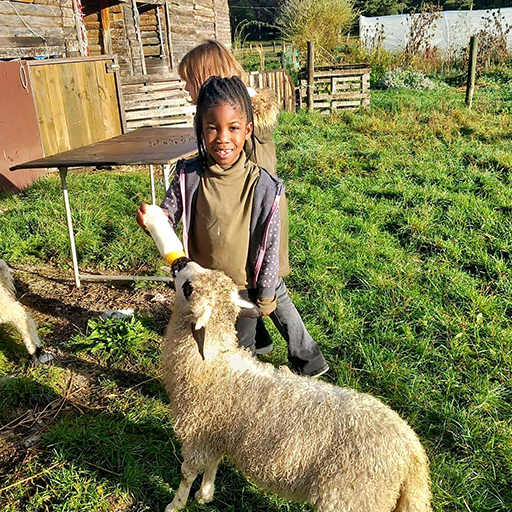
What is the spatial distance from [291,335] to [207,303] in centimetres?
115

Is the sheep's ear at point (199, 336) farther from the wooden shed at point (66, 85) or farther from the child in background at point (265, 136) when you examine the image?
the wooden shed at point (66, 85)

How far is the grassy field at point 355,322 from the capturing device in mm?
2607

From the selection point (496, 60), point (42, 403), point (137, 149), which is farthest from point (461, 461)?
point (496, 60)

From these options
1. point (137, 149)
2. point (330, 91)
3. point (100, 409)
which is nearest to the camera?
point (100, 409)

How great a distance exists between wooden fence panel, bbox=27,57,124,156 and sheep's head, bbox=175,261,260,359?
703 cm

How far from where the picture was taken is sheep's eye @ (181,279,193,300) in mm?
2057

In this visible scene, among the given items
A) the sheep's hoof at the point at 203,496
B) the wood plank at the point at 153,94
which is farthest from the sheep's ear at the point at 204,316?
the wood plank at the point at 153,94

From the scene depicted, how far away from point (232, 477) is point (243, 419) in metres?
0.81

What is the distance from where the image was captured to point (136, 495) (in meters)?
2.55

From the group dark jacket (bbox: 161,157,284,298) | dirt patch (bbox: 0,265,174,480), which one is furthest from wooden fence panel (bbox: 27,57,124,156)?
dark jacket (bbox: 161,157,284,298)

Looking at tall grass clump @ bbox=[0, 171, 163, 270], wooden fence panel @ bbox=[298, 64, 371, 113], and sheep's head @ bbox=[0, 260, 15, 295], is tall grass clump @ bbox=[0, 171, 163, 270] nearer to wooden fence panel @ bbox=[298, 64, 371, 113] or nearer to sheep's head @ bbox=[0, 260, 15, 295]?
sheep's head @ bbox=[0, 260, 15, 295]

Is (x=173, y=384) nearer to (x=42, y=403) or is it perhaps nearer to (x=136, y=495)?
(x=136, y=495)

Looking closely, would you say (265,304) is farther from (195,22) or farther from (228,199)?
(195,22)

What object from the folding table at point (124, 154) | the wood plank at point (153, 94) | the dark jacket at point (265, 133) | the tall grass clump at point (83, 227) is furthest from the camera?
the wood plank at point (153, 94)
